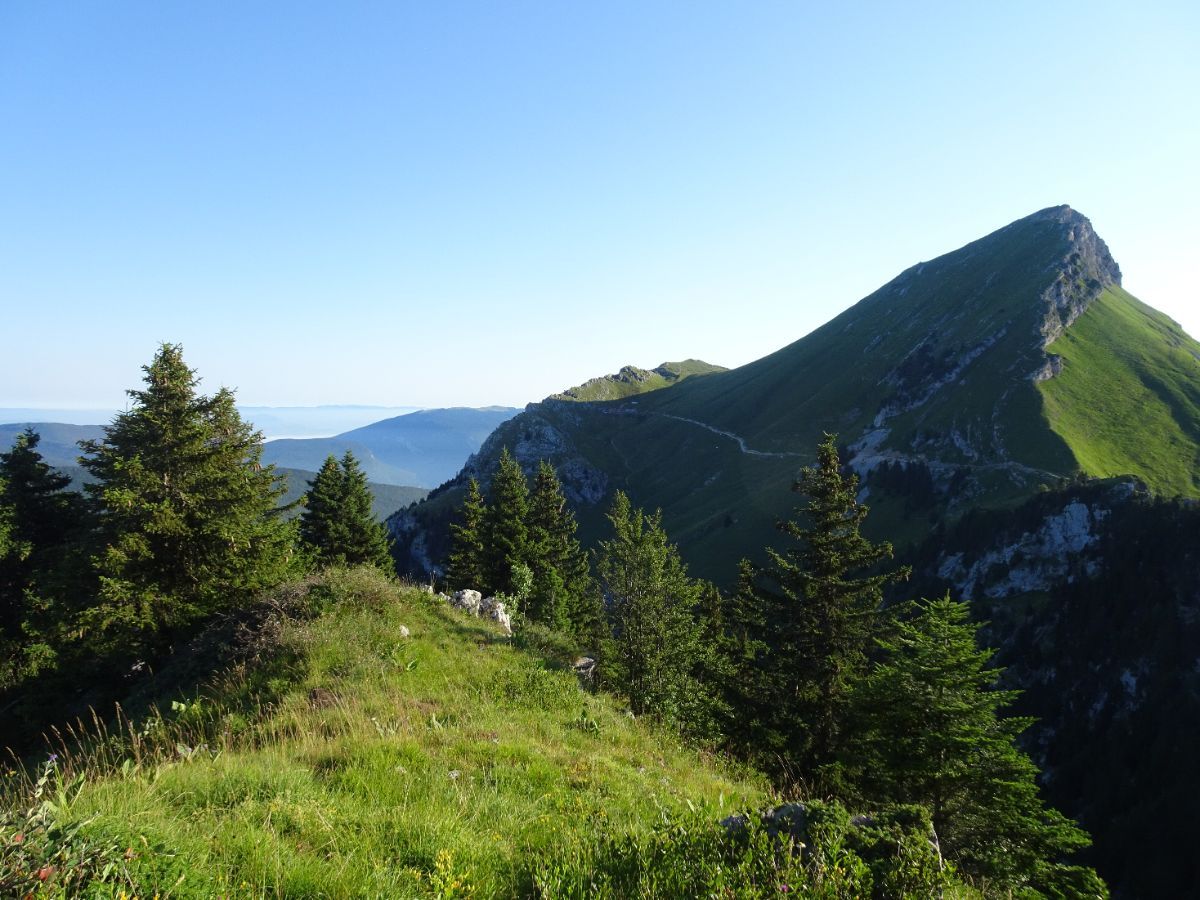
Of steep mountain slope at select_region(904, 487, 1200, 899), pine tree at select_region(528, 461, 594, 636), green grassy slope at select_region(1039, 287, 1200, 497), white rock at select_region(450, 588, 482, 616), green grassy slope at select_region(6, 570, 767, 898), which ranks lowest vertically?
steep mountain slope at select_region(904, 487, 1200, 899)

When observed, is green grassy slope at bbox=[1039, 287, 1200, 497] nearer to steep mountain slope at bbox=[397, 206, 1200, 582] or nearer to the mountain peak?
steep mountain slope at bbox=[397, 206, 1200, 582]

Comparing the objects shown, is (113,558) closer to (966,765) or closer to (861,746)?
(861,746)

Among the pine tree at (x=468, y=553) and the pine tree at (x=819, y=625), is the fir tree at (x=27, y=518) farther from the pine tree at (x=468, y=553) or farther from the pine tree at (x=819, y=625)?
the pine tree at (x=819, y=625)

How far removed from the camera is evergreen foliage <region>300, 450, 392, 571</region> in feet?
143

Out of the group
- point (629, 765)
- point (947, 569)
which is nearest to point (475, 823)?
point (629, 765)

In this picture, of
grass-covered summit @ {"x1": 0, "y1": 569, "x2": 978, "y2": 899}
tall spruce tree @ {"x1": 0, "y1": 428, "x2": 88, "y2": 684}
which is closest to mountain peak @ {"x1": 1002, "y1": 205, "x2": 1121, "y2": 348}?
grass-covered summit @ {"x1": 0, "y1": 569, "x2": 978, "y2": 899}

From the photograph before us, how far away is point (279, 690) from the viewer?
10.9 m

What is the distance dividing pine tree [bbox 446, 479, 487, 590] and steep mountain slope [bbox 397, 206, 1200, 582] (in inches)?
3268

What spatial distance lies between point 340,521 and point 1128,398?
164 meters

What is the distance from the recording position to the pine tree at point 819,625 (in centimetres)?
1955

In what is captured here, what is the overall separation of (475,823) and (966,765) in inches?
517

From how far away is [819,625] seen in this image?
20.5 metres

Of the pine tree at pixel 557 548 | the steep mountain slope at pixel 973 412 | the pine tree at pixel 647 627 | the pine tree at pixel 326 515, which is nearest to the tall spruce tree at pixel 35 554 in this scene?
the pine tree at pixel 326 515

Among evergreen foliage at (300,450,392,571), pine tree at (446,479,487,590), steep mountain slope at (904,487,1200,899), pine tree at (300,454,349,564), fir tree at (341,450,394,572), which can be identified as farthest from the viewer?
steep mountain slope at (904,487,1200,899)
